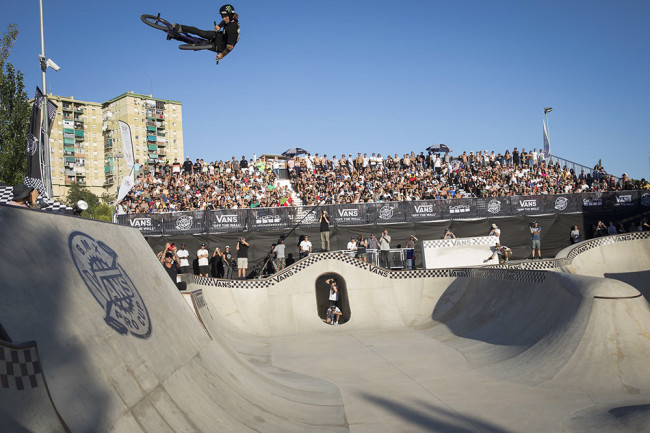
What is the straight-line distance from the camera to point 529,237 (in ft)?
77.4

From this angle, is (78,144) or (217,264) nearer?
(217,264)

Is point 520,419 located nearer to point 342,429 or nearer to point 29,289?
point 342,429

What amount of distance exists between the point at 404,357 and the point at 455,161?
22.4m

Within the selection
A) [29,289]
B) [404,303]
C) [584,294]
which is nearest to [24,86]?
[404,303]

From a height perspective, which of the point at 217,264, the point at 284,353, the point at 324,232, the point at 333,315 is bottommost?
the point at 284,353

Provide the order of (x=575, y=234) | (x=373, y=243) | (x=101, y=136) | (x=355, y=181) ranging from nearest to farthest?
(x=373, y=243)
(x=575, y=234)
(x=355, y=181)
(x=101, y=136)

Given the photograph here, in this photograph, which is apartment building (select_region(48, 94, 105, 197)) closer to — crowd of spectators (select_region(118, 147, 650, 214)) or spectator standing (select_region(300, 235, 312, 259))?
crowd of spectators (select_region(118, 147, 650, 214))

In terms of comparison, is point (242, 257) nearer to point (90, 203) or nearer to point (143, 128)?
point (90, 203)

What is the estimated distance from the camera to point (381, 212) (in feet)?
74.0

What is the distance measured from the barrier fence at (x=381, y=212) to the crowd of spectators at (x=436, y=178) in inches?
83.4

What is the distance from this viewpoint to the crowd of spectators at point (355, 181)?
24.1 m

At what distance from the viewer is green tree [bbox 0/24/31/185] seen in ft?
58.3

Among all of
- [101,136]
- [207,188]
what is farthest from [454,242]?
[101,136]

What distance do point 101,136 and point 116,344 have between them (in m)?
124
